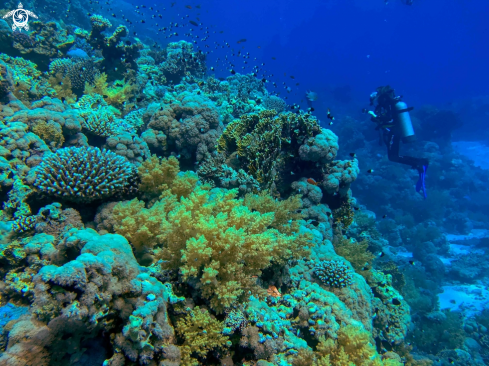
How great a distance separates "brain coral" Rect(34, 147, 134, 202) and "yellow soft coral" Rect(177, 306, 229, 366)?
2.94m

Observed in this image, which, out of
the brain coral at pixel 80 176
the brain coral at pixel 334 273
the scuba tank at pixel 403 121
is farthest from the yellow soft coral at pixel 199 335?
the scuba tank at pixel 403 121

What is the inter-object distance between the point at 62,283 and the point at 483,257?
25.7m

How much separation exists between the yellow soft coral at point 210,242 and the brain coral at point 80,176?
786 mm

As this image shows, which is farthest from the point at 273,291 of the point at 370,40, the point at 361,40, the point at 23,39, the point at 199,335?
the point at 370,40

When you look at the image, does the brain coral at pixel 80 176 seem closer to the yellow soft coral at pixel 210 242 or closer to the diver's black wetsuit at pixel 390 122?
the yellow soft coral at pixel 210 242

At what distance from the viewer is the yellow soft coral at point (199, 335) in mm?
2734

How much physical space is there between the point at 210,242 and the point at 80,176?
2.89 m

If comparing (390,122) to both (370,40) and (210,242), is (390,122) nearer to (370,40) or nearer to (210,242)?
(210,242)

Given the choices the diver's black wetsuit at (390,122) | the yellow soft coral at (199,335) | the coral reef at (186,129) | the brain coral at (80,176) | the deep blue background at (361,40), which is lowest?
the yellow soft coral at (199,335)

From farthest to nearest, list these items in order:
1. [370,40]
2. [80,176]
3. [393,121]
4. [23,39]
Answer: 1. [370,40]
2. [393,121]
3. [23,39]
4. [80,176]

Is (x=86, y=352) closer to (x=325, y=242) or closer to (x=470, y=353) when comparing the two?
(x=325, y=242)

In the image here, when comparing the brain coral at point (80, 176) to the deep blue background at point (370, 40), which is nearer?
the brain coral at point (80, 176)

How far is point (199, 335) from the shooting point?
285 cm

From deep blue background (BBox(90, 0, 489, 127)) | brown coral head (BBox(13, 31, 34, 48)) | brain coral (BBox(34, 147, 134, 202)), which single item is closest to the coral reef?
brain coral (BBox(34, 147, 134, 202))
